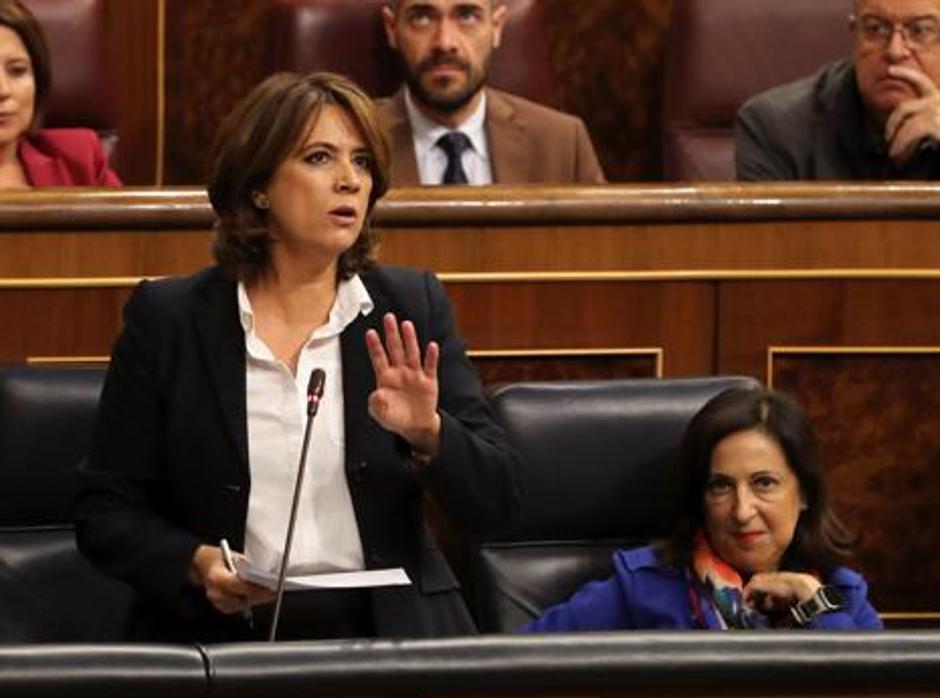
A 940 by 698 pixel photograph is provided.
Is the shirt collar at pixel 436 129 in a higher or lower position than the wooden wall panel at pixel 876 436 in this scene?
higher

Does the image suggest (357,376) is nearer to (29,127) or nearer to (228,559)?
(228,559)

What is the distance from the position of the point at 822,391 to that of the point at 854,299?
0.07m

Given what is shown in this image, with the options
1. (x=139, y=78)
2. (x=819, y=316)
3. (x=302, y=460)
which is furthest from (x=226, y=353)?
(x=139, y=78)

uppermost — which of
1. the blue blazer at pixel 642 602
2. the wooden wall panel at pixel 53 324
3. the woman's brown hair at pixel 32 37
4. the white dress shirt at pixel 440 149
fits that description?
the woman's brown hair at pixel 32 37

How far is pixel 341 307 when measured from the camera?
158 centimetres

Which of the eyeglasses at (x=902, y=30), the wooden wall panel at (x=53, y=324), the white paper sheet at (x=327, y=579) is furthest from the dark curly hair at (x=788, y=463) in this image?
the eyeglasses at (x=902, y=30)

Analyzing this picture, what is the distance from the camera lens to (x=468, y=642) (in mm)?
1082

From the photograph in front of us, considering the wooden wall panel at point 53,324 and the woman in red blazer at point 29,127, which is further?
the woman in red blazer at point 29,127

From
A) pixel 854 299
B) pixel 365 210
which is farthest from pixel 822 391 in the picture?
pixel 365 210

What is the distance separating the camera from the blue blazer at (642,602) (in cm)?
163

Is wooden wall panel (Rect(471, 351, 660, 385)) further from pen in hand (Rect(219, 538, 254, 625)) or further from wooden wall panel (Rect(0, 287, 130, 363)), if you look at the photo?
pen in hand (Rect(219, 538, 254, 625))

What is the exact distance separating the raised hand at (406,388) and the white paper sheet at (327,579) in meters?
0.07

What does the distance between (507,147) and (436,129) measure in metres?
0.06

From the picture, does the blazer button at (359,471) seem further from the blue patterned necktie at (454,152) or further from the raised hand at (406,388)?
the blue patterned necktie at (454,152)
